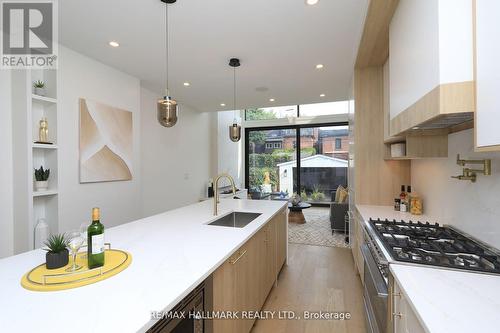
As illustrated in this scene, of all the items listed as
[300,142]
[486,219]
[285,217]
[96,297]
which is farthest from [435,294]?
[300,142]

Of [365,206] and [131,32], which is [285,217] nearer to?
[365,206]

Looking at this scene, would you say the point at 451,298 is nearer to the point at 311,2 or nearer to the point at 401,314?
the point at 401,314

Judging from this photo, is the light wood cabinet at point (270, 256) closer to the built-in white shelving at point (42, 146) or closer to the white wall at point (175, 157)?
the built-in white shelving at point (42, 146)

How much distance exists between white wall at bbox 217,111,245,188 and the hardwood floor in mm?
3808

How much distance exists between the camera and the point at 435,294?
925 millimetres

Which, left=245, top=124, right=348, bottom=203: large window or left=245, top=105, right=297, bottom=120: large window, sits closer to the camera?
left=245, top=124, right=348, bottom=203: large window

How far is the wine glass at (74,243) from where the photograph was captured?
1.06m

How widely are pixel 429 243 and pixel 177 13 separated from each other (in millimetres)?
2596

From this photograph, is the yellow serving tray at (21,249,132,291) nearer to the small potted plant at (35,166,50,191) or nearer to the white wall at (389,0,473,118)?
the white wall at (389,0,473,118)

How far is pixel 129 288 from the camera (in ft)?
3.00

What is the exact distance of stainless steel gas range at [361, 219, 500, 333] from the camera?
1180 mm

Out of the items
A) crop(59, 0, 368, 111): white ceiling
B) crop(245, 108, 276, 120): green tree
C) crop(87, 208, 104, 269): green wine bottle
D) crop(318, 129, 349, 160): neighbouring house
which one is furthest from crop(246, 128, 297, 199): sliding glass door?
crop(87, 208, 104, 269): green wine bottle

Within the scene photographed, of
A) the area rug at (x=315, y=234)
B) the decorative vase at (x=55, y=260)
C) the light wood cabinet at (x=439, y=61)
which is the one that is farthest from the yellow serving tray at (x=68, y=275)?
the area rug at (x=315, y=234)

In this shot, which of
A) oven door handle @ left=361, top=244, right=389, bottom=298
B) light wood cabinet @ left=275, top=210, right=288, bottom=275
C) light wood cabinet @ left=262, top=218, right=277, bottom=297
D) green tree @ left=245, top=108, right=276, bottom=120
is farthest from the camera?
green tree @ left=245, top=108, right=276, bottom=120
